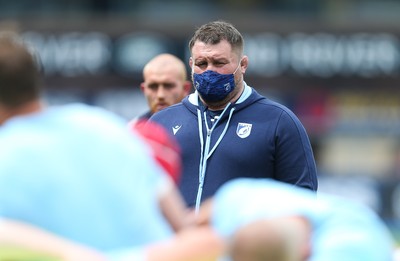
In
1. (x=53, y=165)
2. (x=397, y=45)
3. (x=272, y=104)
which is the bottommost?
(x=397, y=45)

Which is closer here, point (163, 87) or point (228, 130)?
point (228, 130)

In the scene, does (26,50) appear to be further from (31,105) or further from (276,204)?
(276,204)

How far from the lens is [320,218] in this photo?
3869 millimetres

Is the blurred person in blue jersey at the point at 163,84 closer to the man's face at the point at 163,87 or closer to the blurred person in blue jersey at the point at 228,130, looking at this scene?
the man's face at the point at 163,87

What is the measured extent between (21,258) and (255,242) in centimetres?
72

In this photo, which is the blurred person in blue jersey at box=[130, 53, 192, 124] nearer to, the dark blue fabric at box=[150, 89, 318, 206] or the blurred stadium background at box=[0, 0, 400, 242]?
the dark blue fabric at box=[150, 89, 318, 206]

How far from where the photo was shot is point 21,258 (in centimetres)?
363

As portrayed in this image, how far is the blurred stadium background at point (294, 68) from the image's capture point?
61.4 ft

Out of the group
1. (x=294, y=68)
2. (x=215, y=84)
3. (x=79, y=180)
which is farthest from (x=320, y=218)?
(x=294, y=68)

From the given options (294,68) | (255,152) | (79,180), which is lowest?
(294,68)

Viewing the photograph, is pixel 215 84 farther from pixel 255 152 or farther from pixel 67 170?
pixel 67 170

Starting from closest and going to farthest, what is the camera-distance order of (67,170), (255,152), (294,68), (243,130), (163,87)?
1. (67,170)
2. (255,152)
3. (243,130)
4. (163,87)
5. (294,68)

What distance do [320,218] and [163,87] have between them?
441 centimetres

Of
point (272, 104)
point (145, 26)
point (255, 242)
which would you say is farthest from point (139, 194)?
point (145, 26)
